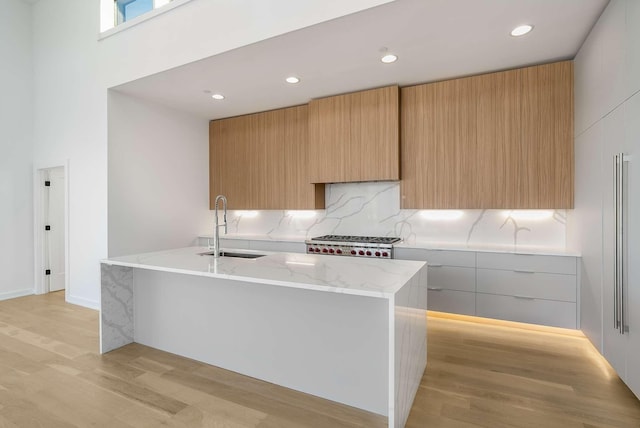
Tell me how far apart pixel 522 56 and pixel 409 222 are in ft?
6.81

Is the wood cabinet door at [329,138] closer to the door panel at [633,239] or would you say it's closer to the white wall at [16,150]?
the door panel at [633,239]

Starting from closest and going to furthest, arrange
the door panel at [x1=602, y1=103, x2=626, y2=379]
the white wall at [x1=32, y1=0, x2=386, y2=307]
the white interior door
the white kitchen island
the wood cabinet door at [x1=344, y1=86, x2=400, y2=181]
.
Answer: the white kitchen island
the door panel at [x1=602, y1=103, x2=626, y2=379]
the white wall at [x1=32, y1=0, x2=386, y2=307]
the wood cabinet door at [x1=344, y1=86, x2=400, y2=181]
the white interior door

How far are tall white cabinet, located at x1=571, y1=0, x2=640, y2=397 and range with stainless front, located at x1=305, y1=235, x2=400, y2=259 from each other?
1.77 metres

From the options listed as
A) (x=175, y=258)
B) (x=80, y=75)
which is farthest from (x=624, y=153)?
(x=80, y=75)

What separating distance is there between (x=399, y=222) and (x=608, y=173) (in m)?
2.19

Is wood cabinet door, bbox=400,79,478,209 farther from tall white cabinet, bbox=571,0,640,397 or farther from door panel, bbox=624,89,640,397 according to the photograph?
door panel, bbox=624,89,640,397

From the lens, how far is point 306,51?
298 centimetres

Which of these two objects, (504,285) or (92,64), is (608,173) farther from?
(92,64)

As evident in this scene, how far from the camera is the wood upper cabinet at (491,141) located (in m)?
3.21

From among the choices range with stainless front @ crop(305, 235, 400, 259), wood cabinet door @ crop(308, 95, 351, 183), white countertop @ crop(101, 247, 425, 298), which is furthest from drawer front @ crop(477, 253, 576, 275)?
wood cabinet door @ crop(308, 95, 351, 183)

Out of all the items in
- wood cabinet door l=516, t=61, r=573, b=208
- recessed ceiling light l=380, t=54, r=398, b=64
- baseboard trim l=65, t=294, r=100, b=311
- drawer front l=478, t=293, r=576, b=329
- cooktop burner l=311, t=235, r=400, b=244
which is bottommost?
baseboard trim l=65, t=294, r=100, b=311

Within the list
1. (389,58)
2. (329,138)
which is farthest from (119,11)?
(389,58)

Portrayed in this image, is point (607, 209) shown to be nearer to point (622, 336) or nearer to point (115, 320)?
point (622, 336)

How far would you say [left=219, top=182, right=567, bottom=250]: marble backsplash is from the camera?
3564 millimetres
